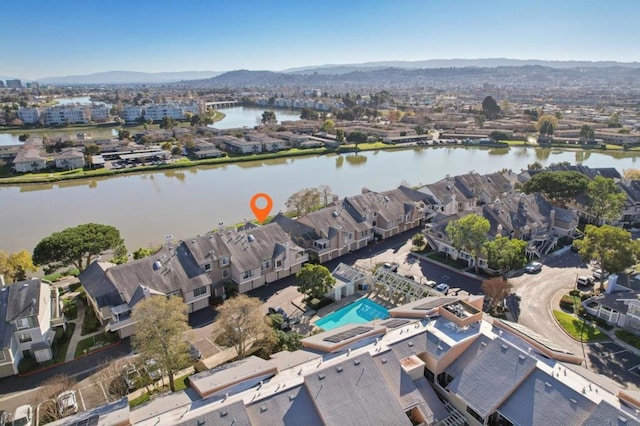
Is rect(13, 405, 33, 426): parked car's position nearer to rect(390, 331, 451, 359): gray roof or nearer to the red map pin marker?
rect(390, 331, 451, 359): gray roof

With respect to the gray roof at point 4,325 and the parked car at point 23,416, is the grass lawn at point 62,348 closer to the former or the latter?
the gray roof at point 4,325

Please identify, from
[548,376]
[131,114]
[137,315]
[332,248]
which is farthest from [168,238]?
[131,114]

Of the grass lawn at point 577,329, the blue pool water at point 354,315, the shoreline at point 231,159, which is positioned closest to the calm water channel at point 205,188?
the shoreline at point 231,159

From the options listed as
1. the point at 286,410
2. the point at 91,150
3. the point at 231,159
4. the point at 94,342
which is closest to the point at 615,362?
the point at 286,410

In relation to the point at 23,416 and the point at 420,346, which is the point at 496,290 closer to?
the point at 420,346

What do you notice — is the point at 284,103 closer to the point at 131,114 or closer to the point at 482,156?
the point at 131,114

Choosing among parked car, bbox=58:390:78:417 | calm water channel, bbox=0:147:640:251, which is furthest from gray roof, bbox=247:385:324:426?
calm water channel, bbox=0:147:640:251

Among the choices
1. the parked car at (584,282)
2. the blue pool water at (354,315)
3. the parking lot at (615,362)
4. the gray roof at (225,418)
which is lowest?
the parking lot at (615,362)
